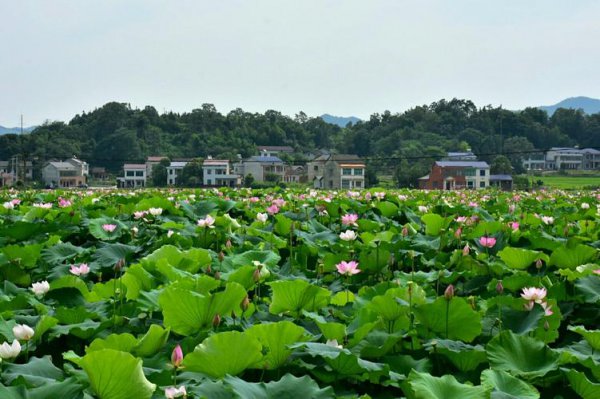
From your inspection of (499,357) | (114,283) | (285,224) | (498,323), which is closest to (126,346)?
(114,283)

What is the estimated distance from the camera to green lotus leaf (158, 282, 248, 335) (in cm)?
187

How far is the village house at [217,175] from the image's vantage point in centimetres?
7556

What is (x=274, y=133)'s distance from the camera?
394ft

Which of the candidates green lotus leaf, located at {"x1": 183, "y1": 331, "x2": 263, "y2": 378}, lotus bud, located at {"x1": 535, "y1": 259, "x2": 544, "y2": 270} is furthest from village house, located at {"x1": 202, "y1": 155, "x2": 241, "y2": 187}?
green lotus leaf, located at {"x1": 183, "y1": 331, "x2": 263, "y2": 378}

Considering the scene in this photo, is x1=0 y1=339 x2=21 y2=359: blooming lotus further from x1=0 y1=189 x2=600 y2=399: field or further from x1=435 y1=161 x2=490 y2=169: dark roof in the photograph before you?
x1=435 y1=161 x2=490 y2=169: dark roof

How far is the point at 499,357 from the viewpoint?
5.74ft

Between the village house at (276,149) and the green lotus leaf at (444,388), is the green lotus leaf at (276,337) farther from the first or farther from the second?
the village house at (276,149)

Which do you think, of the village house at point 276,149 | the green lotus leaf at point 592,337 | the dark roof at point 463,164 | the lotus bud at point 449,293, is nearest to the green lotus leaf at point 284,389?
the lotus bud at point 449,293

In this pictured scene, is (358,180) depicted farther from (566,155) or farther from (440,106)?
(566,155)

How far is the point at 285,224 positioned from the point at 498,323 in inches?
86.8

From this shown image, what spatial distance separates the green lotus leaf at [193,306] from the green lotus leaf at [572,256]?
161 cm

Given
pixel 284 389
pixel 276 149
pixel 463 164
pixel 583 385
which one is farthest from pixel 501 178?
pixel 284 389

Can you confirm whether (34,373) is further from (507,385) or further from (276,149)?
(276,149)

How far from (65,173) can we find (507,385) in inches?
3541
